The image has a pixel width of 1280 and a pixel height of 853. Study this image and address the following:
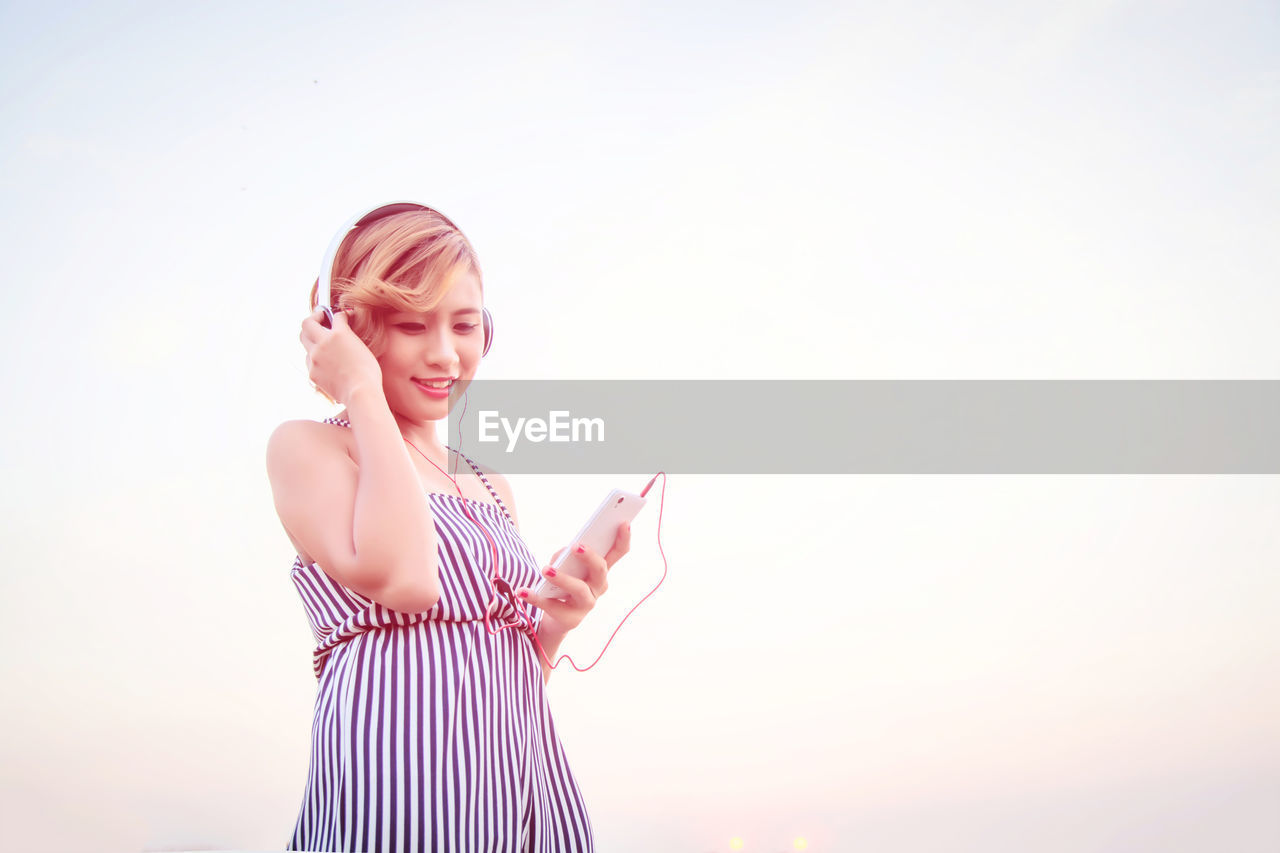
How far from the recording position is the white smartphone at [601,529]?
1.12 metres

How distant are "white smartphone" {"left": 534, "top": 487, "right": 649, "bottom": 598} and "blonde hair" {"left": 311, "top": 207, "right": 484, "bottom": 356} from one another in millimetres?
311

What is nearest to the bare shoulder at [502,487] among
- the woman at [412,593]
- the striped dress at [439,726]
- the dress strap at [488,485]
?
the dress strap at [488,485]

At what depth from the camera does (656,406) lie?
3.40 metres

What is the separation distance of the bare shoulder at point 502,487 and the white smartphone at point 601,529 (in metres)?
0.24

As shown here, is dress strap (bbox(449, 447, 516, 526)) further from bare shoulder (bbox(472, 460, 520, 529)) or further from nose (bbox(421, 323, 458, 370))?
nose (bbox(421, 323, 458, 370))

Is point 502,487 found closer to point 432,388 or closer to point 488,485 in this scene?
point 488,485

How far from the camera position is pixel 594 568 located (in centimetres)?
113

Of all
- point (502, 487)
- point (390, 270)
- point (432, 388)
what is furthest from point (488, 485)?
point (390, 270)

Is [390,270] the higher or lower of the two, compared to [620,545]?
higher

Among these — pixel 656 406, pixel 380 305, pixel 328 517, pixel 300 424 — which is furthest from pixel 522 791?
pixel 656 406

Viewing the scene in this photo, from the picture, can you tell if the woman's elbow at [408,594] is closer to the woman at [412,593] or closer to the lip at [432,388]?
the woman at [412,593]

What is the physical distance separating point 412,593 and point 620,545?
0.29 meters

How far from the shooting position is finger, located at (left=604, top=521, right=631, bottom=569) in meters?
1.15

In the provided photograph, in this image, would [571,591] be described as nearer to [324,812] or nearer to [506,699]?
[506,699]
